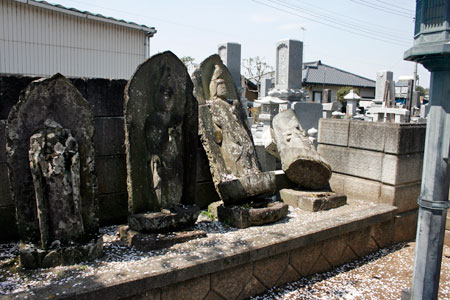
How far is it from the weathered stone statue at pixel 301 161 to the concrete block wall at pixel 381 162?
487 millimetres

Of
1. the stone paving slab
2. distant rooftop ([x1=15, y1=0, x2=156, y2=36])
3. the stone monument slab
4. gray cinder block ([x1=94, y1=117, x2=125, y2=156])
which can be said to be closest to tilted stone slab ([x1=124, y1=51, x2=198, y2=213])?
gray cinder block ([x1=94, y1=117, x2=125, y2=156])

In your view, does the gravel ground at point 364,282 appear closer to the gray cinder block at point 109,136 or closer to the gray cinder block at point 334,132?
the gray cinder block at point 334,132

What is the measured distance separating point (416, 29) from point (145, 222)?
8.32ft

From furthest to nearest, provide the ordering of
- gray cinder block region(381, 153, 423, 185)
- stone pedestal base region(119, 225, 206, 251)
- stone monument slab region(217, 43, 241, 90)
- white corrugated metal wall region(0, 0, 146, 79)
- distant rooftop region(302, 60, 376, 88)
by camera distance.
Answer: distant rooftop region(302, 60, 376, 88)
stone monument slab region(217, 43, 241, 90)
white corrugated metal wall region(0, 0, 146, 79)
gray cinder block region(381, 153, 423, 185)
stone pedestal base region(119, 225, 206, 251)

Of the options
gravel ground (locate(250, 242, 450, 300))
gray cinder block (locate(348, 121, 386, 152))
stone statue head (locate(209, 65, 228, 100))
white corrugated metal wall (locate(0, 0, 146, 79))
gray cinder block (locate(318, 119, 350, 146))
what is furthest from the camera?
white corrugated metal wall (locate(0, 0, 146, 79))

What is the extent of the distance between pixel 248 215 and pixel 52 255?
1869mm

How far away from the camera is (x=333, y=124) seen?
17.4ft

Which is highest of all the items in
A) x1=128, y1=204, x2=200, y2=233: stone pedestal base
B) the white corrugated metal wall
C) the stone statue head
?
the white corrugated metal wall

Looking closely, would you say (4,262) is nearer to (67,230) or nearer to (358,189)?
(67,230)

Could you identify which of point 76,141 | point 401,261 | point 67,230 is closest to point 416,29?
point 76,141

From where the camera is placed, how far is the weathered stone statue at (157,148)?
3.39 metres

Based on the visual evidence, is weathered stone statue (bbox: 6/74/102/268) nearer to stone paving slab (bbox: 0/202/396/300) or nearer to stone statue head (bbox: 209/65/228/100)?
stone paving slab (bbox: 0/202/396/300)

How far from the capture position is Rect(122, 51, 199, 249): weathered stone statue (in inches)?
133

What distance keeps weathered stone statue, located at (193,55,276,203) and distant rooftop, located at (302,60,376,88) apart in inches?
1191
